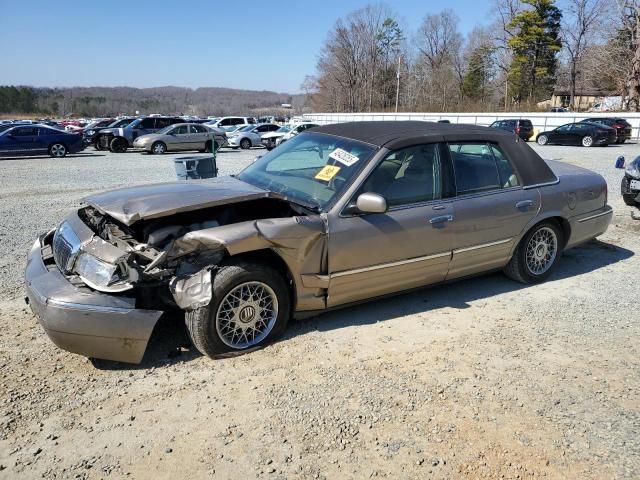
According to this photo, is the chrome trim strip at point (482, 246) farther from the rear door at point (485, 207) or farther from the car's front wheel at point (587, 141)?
the car's front wheel at point (587, 141)

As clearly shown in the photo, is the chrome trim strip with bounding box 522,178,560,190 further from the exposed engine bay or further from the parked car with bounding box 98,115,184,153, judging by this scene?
the parked car with bounding box 98,115,184,153

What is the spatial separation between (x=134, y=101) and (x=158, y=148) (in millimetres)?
130268

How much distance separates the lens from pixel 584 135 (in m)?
26.6

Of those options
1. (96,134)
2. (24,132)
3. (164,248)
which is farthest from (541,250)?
(96,134)

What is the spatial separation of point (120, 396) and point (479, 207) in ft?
10.7

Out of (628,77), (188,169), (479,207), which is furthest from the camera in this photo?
(628,77)

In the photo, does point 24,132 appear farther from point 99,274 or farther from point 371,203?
point 371,203

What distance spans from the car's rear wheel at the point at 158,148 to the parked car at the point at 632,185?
18.2 meters

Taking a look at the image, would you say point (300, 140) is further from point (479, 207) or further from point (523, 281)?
point (523, 281)

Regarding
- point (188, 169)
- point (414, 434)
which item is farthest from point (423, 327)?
point (188, 169)

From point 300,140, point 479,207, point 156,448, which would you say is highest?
point 300,140

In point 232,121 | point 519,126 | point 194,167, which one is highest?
point 232,121

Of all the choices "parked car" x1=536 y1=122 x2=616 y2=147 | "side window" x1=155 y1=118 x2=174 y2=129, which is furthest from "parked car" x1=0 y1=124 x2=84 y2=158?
"parked car" x1=536 y1=122 x2=616 y2=147

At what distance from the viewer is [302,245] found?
144 inches
